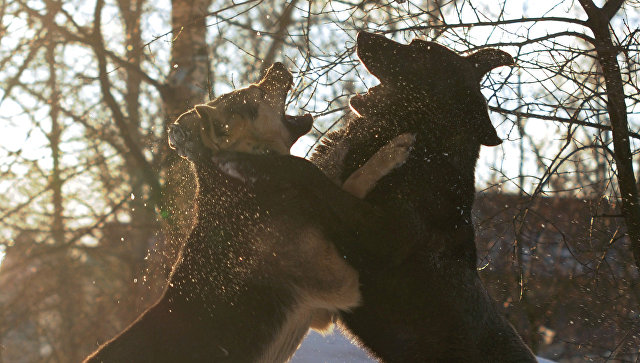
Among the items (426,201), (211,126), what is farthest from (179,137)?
(426,201)

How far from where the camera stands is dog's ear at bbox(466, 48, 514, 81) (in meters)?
3.94

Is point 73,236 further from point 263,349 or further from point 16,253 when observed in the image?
point 263,349

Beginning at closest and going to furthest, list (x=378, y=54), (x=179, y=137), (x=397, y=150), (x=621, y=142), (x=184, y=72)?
1. (x=397, y=150)
2. (x=179, y=137)
3. (x=378, y=54)
4. (x=621, y=142)
5. (x=184, y=72)

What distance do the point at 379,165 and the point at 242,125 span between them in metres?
0.78

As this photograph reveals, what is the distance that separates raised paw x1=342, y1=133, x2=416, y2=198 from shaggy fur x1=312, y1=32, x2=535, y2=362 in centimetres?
5

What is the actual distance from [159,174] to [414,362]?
675cm

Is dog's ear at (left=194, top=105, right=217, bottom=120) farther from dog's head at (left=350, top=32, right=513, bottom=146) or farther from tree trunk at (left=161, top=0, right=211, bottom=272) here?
tree trunk at (left=161, top=0, right=211, bottom=272)

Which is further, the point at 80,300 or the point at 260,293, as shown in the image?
the point at 80,300

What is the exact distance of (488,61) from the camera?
394cm

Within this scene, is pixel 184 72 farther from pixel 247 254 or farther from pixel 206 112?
pixel 247 254

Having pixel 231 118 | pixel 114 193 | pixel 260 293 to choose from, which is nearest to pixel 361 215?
pixel 260 293

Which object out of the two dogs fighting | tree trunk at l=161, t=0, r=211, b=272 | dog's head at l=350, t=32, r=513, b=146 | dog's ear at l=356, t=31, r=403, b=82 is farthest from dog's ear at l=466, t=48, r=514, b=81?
tree trunk at l=161, t=0, r=211, b=272

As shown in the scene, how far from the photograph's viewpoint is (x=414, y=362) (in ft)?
11.2

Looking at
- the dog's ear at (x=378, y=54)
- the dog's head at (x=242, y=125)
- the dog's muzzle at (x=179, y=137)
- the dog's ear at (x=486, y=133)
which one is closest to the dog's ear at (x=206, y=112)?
the dog's head at (x=242, y=125)
